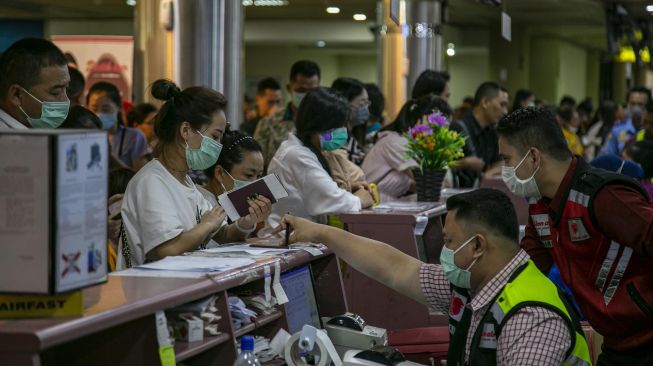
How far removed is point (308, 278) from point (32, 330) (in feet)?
6.18

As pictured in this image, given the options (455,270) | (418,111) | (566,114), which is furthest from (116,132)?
(566,114)

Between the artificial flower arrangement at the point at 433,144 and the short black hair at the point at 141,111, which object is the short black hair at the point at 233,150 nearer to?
the artificial flower arrangement at the point at 433,144

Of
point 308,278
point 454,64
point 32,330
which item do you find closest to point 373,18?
point 454,64

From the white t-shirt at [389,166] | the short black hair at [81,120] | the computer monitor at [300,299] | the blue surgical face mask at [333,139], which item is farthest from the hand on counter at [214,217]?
the white t-shirt at [389,166]

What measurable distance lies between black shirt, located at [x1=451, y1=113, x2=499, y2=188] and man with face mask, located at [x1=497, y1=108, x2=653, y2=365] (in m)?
4.00

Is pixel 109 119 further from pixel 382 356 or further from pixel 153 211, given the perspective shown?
pixel 382 356

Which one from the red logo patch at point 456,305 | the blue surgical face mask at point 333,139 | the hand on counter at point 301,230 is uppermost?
the blue surgical face mask at point 333,139

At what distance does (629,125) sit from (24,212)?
448 inches

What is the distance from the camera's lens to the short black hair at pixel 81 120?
5.65 m

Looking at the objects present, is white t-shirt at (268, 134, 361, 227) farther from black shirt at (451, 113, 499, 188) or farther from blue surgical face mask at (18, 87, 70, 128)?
black shirt at (451, 113, 499, 188)

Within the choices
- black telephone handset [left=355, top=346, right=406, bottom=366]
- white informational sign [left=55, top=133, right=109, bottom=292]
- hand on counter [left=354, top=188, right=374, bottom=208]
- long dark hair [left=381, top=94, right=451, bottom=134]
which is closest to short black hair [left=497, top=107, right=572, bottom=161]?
black telephone handset [left=355, top=346, right=406, bottom=366]

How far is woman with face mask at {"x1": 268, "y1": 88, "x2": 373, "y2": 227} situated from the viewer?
538 cm

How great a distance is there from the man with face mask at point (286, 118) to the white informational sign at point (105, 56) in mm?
3415

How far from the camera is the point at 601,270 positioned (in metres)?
4.04
